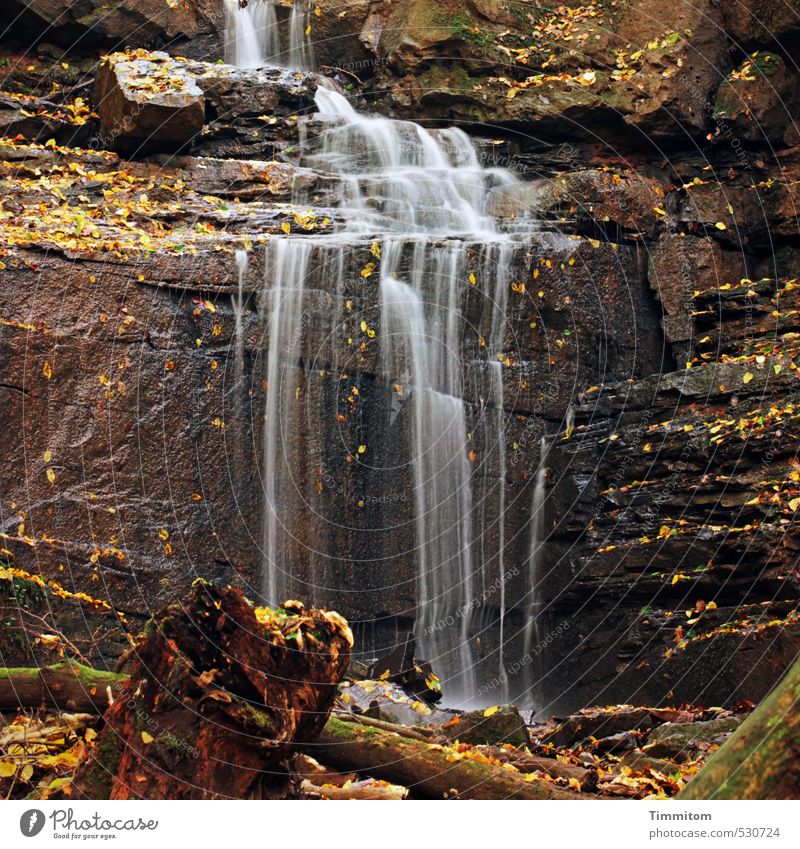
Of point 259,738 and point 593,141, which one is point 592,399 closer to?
point 593,141

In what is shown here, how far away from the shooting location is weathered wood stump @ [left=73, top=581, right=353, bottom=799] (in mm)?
5059

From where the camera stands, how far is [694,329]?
1252cm

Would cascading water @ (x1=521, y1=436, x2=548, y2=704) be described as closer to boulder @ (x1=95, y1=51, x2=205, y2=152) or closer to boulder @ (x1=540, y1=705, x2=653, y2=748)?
boulder @ (x1=540, y1=705, x2=653, y2=748)

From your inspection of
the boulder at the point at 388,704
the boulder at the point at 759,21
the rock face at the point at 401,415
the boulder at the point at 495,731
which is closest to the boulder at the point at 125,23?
the rock face at the point at 401,415

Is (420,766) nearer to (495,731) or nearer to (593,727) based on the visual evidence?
(495,731)

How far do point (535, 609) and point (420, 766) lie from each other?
531cm

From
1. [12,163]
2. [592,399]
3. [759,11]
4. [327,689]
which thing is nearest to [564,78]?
[759,11]

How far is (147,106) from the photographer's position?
1284cm

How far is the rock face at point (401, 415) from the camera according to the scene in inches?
374

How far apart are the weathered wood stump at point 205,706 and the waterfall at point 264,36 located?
42.1 feet

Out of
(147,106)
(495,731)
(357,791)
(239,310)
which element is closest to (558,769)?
(495,731)

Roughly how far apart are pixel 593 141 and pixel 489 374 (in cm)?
549

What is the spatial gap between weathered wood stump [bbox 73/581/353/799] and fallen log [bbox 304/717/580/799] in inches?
17.2

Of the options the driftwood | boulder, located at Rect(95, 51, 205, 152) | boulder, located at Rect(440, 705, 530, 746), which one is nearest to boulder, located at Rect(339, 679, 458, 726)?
boulder, located at Rect(440, 705, 530, 746)
